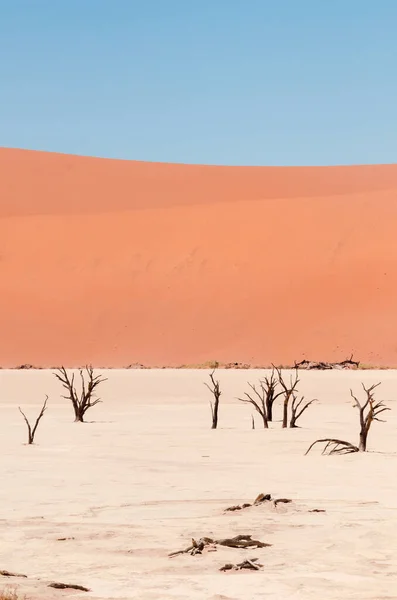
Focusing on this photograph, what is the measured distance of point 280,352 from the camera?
109 feet

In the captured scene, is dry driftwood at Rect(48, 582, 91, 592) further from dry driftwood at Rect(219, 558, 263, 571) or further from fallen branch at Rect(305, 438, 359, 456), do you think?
fallen branch at Rect(305, 438, 359, 456)

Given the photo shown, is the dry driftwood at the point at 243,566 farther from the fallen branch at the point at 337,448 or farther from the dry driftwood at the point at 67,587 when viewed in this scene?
the fallen branch at the point at 337,448

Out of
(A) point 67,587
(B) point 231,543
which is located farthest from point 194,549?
(A) point 67,587

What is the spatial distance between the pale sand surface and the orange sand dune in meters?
18.2

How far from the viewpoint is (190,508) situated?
8.09 meters

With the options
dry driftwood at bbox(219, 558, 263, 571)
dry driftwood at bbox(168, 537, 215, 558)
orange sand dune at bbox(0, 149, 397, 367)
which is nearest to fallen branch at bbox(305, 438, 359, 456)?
dry driftwood at bbox(168, 537, 215, 558)

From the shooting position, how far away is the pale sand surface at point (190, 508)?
5797 millimetres

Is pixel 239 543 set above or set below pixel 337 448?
below

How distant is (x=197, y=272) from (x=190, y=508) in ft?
108

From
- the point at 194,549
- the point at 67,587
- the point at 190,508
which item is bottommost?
the point at 67,587

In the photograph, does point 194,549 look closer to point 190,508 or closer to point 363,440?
point 190,508

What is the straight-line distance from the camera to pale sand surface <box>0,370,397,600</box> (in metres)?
5.80

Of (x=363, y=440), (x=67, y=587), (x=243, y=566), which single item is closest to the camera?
(x=67, y=587)

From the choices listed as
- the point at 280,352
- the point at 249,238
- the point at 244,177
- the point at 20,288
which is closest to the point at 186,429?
the point at 280,352
